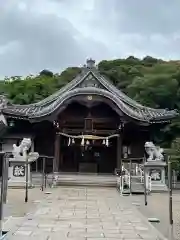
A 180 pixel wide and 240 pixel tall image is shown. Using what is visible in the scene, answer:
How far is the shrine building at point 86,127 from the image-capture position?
2159 centimetres

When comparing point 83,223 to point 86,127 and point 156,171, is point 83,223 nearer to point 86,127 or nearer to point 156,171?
point 156,171

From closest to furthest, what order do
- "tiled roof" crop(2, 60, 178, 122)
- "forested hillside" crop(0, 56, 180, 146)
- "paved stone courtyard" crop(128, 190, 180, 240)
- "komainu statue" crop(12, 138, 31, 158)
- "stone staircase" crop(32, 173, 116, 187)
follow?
"paved stone courtyard" crop(128, 190, 180, 240), "komainu statue" crop(12, 138, 31, 158), "stone staircase" crop(32, 173, 116, 187), "tiled roof" crop(2, 60, 178, 122), "forested hillside" crop(0, 56, 180, 146)

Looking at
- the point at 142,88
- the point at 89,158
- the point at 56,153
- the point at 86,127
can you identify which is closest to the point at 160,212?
the point at 56,153

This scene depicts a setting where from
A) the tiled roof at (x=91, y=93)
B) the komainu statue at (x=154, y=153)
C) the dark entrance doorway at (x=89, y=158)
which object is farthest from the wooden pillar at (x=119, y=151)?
the komainu statue at (x=154, y=153)

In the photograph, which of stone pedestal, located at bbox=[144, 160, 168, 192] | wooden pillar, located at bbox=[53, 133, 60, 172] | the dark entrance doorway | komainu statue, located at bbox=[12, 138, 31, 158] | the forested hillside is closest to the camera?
stone pedestal, located at bbox=[144, 160, 168, 192]

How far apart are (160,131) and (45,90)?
2153 cm

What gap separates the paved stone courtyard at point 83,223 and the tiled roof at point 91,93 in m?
8.90

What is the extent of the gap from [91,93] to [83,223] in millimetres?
12952

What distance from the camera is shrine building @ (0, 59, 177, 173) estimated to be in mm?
21594

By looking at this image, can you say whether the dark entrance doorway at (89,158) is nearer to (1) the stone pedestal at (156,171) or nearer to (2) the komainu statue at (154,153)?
(2) the komainu statue at (154,153)

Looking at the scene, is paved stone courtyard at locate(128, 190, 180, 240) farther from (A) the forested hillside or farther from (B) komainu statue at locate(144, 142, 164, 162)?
(A) the forested hillside

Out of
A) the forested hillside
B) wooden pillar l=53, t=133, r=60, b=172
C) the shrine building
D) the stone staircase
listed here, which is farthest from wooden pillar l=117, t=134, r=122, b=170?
the forested hillside

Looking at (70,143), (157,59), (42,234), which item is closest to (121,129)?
(70,143)

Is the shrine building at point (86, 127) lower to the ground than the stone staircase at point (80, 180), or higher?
higher
